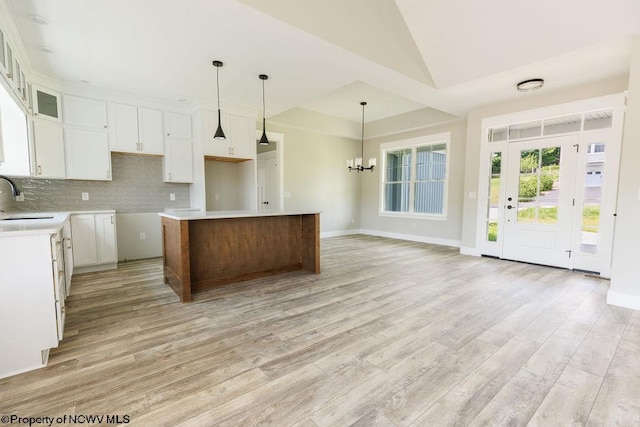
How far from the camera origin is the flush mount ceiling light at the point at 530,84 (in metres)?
3.86

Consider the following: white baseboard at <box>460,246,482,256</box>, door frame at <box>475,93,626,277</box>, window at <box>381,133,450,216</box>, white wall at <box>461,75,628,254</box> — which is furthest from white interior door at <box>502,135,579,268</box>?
window at <box>381,133,450,216</box>

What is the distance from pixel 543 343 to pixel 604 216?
9.70ft

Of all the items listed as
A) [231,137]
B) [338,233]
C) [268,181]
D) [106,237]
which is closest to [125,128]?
[231,137]

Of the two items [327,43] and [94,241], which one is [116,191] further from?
[327,43]

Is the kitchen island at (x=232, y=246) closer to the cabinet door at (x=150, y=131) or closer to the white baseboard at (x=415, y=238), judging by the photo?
the cabinet door at (x=150, y=131)

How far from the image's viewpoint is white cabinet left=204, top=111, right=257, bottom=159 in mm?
4891

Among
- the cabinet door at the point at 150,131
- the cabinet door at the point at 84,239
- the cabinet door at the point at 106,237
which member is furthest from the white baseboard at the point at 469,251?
the cabinet door at the point at 84,239

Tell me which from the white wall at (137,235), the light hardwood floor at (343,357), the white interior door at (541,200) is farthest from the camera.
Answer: the white wall at (137,235)

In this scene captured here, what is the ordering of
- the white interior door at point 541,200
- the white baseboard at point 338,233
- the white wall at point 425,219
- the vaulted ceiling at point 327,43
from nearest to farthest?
the vaulted ceiling at point 327,43, the white interior door at point 541,200, the white wall at point 425,219, the white baseboard at point 338,233

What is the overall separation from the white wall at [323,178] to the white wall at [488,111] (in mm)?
3117

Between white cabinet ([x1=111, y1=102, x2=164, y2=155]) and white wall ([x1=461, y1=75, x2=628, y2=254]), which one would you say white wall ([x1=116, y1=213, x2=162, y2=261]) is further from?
white wall ([x1=461, y1=75, x2=628, y2=254])

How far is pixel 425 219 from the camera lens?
6.66 m

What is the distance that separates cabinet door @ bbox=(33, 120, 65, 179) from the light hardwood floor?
1637mm

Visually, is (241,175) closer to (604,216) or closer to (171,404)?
(171,404)
